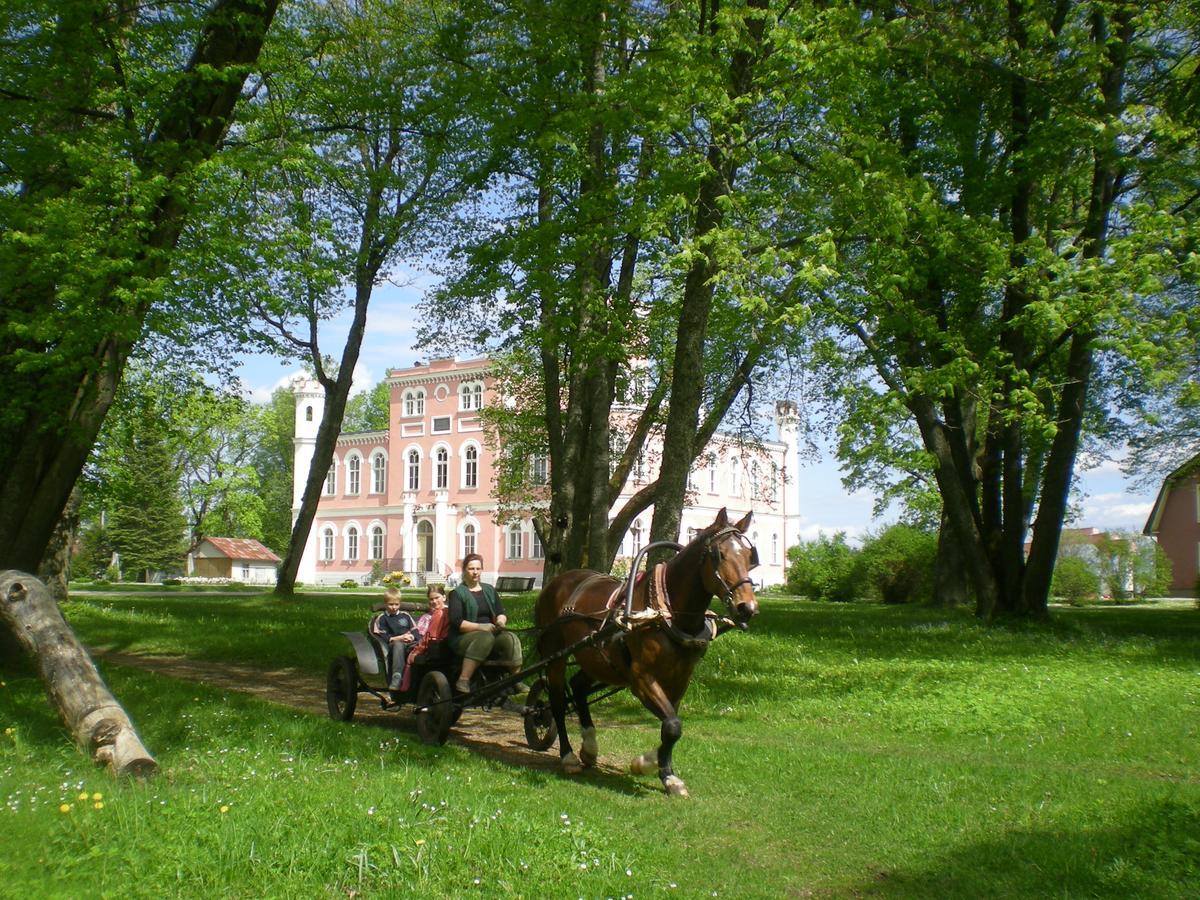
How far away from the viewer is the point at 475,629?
400 inches

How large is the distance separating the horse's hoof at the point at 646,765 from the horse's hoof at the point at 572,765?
0.96m

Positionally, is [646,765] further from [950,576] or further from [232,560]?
[232,560]

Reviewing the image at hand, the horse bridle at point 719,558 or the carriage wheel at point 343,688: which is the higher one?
the horse bridle at point 719,558

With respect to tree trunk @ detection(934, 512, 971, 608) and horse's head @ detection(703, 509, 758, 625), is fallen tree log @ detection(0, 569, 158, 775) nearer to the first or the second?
horse's head @ detection(703, 509, 758, 625)

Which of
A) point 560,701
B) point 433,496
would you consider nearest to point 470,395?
point 433,496

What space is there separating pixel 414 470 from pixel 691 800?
2414 inches

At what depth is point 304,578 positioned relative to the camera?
71.9 meters

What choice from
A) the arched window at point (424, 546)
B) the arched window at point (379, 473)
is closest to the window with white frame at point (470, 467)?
Result: the arched window at point (424, 546)

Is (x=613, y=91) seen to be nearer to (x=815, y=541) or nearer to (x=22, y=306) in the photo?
(x=22, y=306)

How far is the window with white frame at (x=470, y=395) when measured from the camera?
65562 mm

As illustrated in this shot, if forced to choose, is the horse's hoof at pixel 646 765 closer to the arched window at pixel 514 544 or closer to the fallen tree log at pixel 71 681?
the fallen tree log at pixel 71 681

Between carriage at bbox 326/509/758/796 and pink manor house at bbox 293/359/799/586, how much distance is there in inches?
1957

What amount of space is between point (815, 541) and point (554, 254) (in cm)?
3775

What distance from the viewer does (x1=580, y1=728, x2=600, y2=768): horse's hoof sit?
934 centimetres
